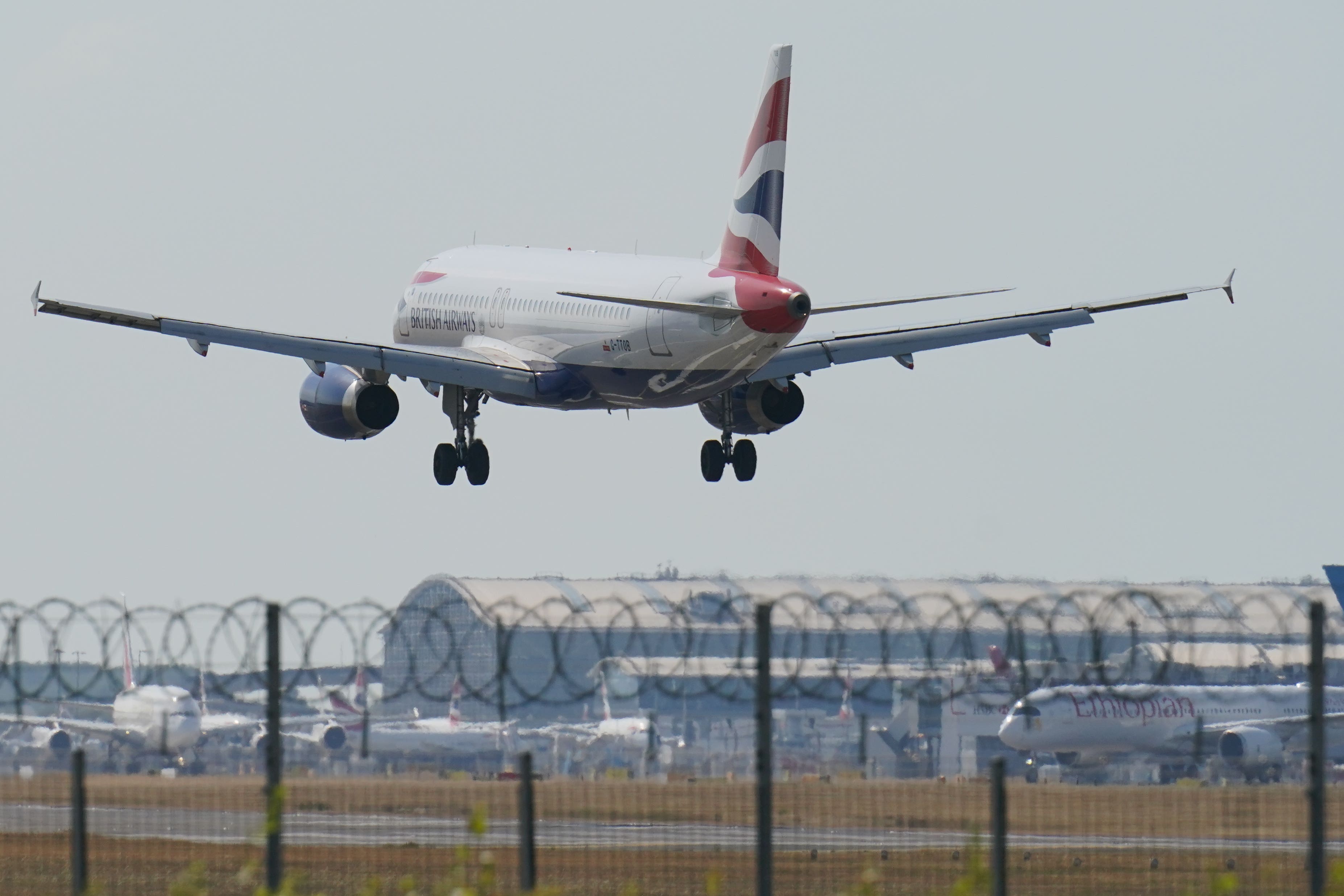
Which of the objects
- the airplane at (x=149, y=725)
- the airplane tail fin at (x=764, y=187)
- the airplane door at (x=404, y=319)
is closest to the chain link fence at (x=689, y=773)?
the airplane at (x=149, y=725)

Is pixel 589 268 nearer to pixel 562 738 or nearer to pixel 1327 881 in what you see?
pixel 562 738

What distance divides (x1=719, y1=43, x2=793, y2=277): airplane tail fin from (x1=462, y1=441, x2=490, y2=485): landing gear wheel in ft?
A: 29.2

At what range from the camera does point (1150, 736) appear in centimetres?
8012

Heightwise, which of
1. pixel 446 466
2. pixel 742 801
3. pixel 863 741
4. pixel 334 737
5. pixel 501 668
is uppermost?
pixel 446 466

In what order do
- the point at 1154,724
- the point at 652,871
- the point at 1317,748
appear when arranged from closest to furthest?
the point at 1317,748 → the point at 652,871 → the point at 1154,724

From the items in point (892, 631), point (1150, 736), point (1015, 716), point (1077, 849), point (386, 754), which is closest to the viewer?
point (892, 631)

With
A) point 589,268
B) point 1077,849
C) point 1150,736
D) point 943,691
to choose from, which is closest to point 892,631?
point 943,691

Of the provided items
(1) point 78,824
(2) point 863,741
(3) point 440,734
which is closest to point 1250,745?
(3) point 440,734

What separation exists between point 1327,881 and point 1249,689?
50.2 metres

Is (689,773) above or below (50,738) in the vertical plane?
above

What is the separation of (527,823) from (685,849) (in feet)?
26.7

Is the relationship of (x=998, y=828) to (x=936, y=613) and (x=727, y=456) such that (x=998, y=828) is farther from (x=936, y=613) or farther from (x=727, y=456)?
(x=727, y=456)

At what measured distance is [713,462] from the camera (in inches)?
2467


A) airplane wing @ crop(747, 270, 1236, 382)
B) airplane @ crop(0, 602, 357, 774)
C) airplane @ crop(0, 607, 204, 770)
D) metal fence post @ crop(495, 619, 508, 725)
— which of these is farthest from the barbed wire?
airplane wing @ crop(747, 270, 1236, 382)
